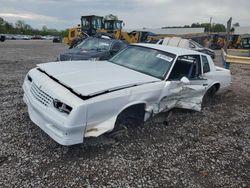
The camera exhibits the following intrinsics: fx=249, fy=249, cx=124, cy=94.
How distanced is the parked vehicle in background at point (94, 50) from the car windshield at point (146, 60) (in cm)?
286

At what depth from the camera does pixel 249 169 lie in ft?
11.8

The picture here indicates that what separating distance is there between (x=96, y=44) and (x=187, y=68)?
477 cm

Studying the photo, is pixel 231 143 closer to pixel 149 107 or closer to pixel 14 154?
pixel 149 107

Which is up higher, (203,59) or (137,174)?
(203,59)

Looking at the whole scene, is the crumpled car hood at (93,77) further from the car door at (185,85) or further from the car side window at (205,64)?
the car side window at (205,64)

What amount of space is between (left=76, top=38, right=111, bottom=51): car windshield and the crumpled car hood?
4.11 m

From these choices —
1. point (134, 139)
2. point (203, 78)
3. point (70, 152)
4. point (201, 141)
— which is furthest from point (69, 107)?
point (203, 78)

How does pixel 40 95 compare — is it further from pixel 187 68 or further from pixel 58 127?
pixel 187 68

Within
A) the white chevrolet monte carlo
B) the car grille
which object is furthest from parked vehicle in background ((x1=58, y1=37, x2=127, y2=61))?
the car grille

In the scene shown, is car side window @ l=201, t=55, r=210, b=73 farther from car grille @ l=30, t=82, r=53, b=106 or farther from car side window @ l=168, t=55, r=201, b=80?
car grille @ l=30, t=82, r=53, b=106

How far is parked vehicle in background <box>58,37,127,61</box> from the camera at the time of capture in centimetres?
816

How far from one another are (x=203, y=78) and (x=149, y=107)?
6.58 feet

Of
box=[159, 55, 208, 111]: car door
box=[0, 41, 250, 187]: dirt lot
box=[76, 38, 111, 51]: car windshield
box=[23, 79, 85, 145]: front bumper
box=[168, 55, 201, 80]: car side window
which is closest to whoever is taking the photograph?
box=[0, 41, 250, 187]: dirt lot

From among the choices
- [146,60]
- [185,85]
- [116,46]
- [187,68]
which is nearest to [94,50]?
[116,46]
